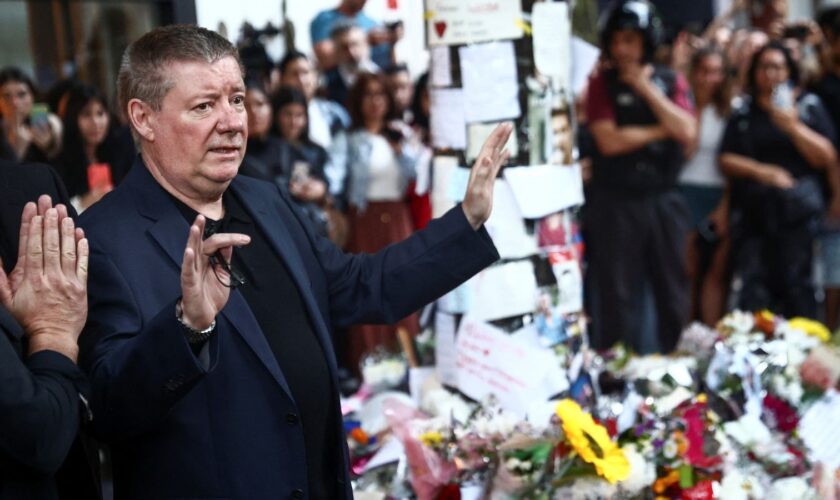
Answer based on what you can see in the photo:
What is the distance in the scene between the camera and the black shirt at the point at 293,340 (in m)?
2.80

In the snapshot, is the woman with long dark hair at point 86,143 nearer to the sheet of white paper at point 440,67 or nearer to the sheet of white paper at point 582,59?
the sheet of white paper at point 440,67

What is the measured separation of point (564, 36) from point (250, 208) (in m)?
1.68

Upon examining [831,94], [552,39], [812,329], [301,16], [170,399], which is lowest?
[812,329]

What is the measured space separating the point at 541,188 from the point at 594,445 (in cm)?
89

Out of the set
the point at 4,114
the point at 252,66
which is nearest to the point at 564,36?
the point at 252,66

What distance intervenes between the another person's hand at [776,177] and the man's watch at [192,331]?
546 cm

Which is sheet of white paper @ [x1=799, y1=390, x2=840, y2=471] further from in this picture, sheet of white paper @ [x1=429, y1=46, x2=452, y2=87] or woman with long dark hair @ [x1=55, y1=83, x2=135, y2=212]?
woman with long dark hair @ [x1=55, y1=83, x2=135, y2=212]

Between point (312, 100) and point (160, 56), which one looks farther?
point (312, 100)

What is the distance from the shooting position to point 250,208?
294 centimetres

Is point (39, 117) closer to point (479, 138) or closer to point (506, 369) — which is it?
point (479, 138)

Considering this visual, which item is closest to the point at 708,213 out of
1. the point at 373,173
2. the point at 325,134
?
the point at 373,173

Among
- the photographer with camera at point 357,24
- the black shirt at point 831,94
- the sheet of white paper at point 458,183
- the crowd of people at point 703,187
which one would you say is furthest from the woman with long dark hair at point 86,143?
the black shirt at point 831,94

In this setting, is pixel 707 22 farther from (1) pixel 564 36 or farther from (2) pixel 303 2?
(1) pixel 564 36

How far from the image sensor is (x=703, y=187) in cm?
791
